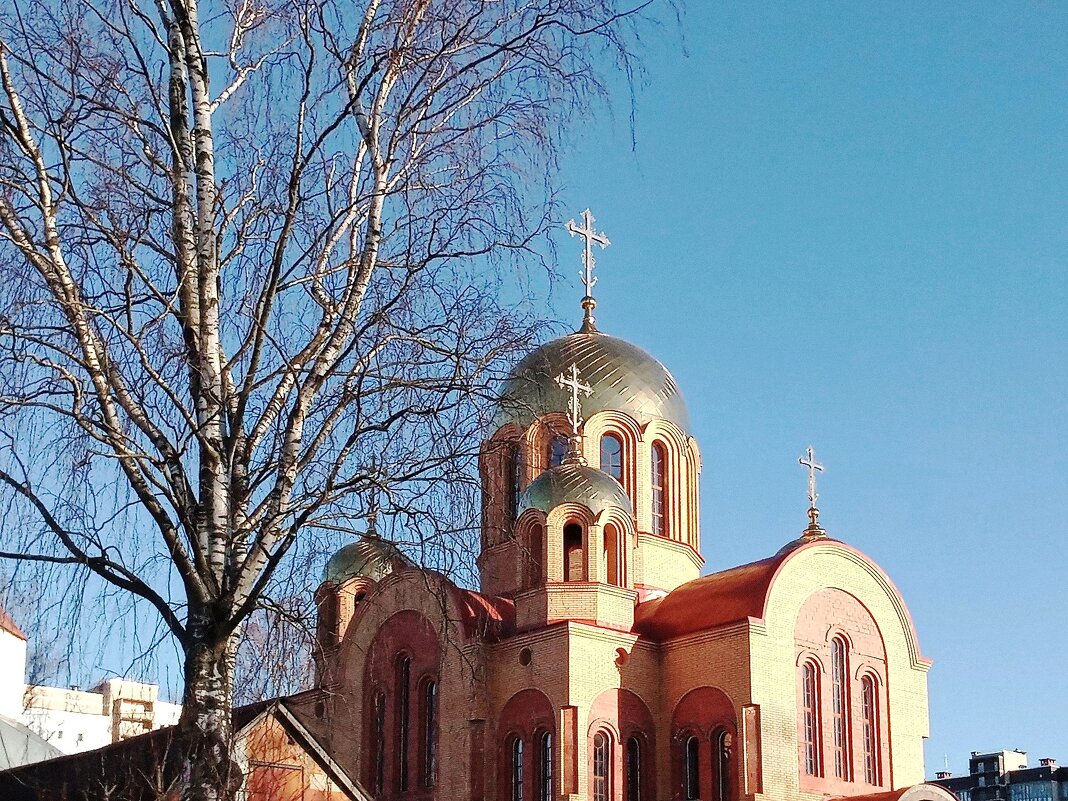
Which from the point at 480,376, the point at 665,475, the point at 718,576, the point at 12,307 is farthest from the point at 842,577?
the point at 12,307

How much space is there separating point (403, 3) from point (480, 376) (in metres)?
2.09

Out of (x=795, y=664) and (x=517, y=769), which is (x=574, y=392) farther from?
(x=517, y=769)

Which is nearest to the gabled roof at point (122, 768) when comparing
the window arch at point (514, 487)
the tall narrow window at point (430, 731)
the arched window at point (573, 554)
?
the tall narrow window at point (430, 731)

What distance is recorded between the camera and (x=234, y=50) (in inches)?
332

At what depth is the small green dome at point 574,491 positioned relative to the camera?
72.6 feet

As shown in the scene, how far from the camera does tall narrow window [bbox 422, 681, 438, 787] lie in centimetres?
2305

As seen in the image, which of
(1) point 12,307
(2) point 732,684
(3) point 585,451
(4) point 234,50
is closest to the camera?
(1) point 12,307

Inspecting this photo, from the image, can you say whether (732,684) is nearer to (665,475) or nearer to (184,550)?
(665,475)

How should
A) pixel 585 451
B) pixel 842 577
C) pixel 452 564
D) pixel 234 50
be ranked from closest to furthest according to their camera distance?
pixel 452 564, pixel 234 50, pixel 842 577, pixel 585 451

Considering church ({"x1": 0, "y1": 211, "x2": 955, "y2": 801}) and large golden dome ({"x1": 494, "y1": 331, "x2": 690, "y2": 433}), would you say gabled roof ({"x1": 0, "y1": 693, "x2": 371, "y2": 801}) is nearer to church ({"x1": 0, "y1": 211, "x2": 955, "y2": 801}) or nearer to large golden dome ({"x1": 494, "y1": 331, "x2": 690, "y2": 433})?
church ({"x1": 0, "y1": 211, "x2": 955, "y2": 801})

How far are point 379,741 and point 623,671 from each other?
4.47 meters

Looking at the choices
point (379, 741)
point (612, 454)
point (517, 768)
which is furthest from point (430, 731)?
point (612, 454)

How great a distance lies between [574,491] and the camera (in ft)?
72.8

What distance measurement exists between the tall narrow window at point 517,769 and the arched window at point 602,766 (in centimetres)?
118
